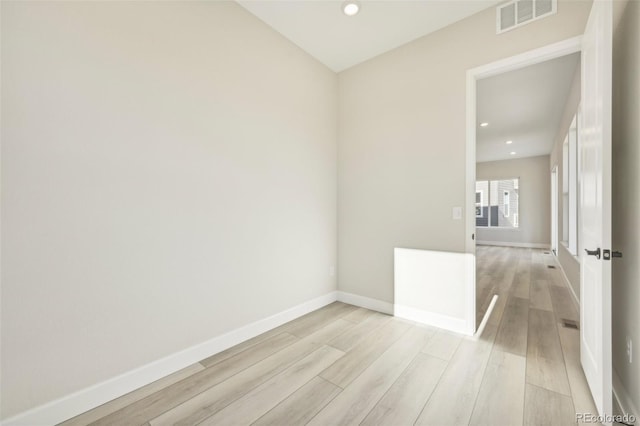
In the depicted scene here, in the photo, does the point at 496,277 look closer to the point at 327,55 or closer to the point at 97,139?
the point at 327,55

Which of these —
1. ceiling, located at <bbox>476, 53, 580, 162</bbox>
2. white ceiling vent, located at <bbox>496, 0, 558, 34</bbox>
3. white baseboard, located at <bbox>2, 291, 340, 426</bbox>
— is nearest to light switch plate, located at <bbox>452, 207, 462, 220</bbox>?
white ceiling vent, located at <bbox>496, 0, 558, 34</bbox>

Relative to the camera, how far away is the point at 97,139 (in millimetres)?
1582

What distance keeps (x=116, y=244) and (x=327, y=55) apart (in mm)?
2866

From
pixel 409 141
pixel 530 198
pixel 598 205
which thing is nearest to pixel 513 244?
pixel 530 198

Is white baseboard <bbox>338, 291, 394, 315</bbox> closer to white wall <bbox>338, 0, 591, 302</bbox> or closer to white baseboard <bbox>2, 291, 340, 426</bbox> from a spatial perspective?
white wall <bbox>338, 0, 591, 302</bbox>

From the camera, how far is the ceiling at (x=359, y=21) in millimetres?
2326

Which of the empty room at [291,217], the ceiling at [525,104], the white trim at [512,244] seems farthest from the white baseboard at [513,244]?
the empty room at [291,217]

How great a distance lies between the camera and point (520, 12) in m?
2.18

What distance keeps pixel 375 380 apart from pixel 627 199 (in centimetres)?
189

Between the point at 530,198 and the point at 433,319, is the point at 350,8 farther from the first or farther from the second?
the point at 530,198

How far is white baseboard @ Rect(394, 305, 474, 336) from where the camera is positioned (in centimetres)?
249

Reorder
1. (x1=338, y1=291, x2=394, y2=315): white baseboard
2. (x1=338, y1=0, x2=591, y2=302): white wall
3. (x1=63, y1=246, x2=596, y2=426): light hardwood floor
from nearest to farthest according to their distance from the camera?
(x1=63, y1=246, x2=596, y2=426): light hardwood floor
(x1=338, y1=0, x2=591, y2=302): white wall
(x1=338, y1=291, x2=394, y2=315): white baseboard

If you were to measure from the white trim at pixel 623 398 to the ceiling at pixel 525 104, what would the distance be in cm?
341

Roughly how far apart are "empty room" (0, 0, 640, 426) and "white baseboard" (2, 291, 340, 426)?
12mm
